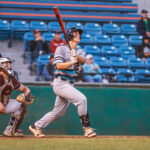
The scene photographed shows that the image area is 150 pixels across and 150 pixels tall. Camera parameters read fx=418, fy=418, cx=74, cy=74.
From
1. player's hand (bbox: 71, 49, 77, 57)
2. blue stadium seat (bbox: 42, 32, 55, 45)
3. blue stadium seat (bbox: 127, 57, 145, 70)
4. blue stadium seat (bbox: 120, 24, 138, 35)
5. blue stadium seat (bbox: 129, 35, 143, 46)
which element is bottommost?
blue stadium seat (bbox: 127, 57, 145, 70)

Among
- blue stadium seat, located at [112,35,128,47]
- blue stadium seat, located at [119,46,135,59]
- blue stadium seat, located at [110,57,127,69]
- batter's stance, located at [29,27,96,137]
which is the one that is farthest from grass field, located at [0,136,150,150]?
blue stadium seat, located at [112,35,128,47]

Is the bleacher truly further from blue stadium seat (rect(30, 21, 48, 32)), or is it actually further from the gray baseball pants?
the gray baseball pants

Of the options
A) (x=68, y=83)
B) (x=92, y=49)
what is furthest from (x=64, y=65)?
(x=92, y=49)

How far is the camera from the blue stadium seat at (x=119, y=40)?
12.1 meters

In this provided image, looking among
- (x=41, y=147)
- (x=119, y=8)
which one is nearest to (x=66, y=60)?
(x=41, y=147)

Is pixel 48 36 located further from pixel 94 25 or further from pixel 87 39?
pixel 94 25

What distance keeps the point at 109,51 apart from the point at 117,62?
0.78 metres

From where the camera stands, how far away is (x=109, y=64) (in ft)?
35.0

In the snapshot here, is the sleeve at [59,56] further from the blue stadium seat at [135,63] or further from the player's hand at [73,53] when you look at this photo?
the blue stadium seat at [135,63]

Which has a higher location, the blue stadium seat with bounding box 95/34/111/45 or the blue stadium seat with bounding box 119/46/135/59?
the blue stadium seat with bounding box 95/34/111/45

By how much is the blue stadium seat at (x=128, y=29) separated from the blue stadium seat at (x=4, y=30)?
363 cm

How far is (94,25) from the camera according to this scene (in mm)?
12797

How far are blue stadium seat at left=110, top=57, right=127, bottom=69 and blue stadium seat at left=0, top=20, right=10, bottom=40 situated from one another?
10.4 feet

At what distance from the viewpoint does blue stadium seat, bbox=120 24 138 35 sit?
1309 cm
